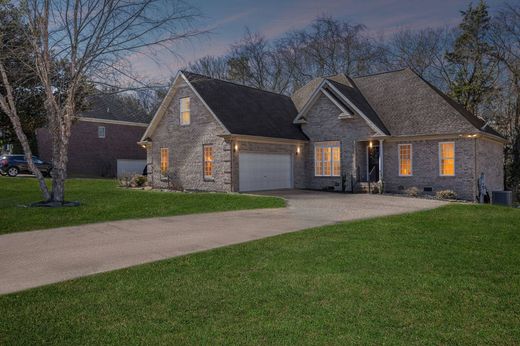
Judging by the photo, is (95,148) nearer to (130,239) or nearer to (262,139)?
(262,139)

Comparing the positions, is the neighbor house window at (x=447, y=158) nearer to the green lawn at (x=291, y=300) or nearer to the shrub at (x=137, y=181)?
the green lawn at (x=291, y=300)

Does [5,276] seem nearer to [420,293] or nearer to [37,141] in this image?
[420,293]

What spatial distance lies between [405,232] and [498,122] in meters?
26.8

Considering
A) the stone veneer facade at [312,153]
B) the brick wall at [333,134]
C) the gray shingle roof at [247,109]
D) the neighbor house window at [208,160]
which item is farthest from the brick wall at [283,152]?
the neighbor house window at [208,160]

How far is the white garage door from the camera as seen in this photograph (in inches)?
853

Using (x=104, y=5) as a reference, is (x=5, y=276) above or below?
below

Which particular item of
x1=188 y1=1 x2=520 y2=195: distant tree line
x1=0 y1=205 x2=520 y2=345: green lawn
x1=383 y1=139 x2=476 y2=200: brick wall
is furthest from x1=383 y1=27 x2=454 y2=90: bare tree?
x1=0 y1=205 x2=520 y2=345: green lawn

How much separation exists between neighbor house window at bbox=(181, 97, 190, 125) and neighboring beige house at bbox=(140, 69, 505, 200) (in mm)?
56

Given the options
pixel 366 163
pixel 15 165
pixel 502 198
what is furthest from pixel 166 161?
pixel 502 198

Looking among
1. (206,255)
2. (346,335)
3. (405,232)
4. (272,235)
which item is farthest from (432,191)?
(346,335)

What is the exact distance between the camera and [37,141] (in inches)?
1406

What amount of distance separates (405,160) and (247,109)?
29.0ft

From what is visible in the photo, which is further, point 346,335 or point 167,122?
point 167,122

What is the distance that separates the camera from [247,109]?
23703 mm
